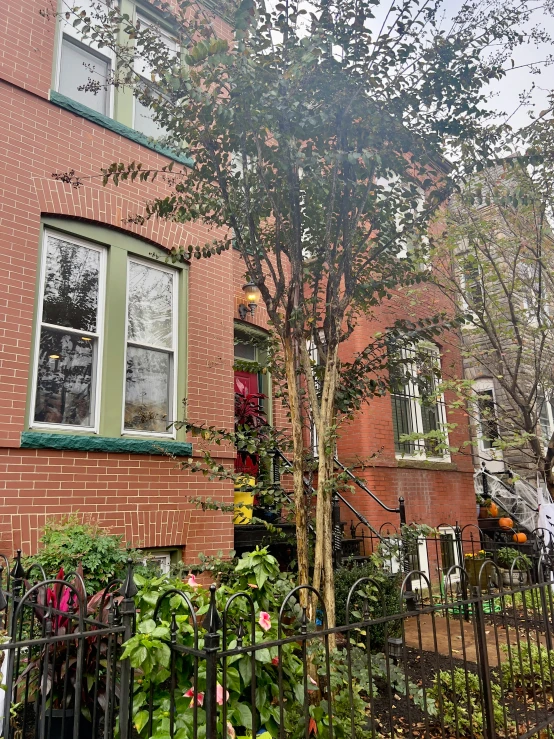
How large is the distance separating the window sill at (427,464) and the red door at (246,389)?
2.71 metres

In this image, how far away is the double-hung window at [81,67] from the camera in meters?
6.26

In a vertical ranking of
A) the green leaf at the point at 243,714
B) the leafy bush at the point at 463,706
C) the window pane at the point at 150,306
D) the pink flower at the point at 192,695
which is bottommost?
the leafy bush at the point at 463,706

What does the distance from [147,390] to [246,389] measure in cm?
276

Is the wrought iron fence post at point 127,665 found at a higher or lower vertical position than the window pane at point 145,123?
lower

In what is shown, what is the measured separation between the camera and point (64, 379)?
5559mm

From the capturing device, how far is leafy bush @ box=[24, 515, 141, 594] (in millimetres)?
4387

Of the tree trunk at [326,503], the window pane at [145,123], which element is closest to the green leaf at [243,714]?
the tree trunk at [326,503]

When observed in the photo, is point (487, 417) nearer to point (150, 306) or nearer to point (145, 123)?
point (150, 306)

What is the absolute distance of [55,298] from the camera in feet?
18.5

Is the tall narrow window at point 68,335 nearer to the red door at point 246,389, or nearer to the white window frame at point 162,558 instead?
the white window frame at point 162,558

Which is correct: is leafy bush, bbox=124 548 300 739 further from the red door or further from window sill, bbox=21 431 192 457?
the red door

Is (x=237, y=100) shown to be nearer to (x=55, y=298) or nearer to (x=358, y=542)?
(x=55, y=298)

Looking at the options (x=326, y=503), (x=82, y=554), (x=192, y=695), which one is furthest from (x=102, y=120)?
(x=192, y=695)

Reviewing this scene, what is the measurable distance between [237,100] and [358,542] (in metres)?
6.56
